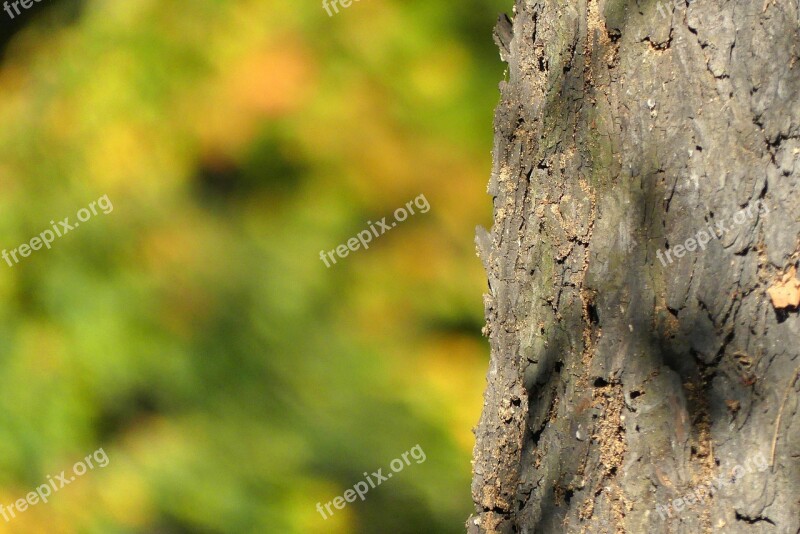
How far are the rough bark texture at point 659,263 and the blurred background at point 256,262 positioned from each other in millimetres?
1208

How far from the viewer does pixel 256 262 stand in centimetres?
239

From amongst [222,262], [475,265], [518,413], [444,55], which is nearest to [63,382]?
[222,262]

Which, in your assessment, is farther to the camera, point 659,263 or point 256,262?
point 256,262

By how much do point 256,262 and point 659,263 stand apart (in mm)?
1630

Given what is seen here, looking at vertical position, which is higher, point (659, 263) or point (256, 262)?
point (256, 262)

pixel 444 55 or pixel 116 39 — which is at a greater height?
pixel 116 39

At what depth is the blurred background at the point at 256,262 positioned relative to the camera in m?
2.32

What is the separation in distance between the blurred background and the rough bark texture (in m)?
1.21

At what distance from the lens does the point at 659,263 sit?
928mm

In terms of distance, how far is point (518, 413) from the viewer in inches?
45.4

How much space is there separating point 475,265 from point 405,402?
1.44ft

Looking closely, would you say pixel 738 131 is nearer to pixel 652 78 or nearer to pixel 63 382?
pixel 652 78

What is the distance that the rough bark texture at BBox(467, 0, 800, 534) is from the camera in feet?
2.86

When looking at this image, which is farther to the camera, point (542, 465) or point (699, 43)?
point (542, 465)
